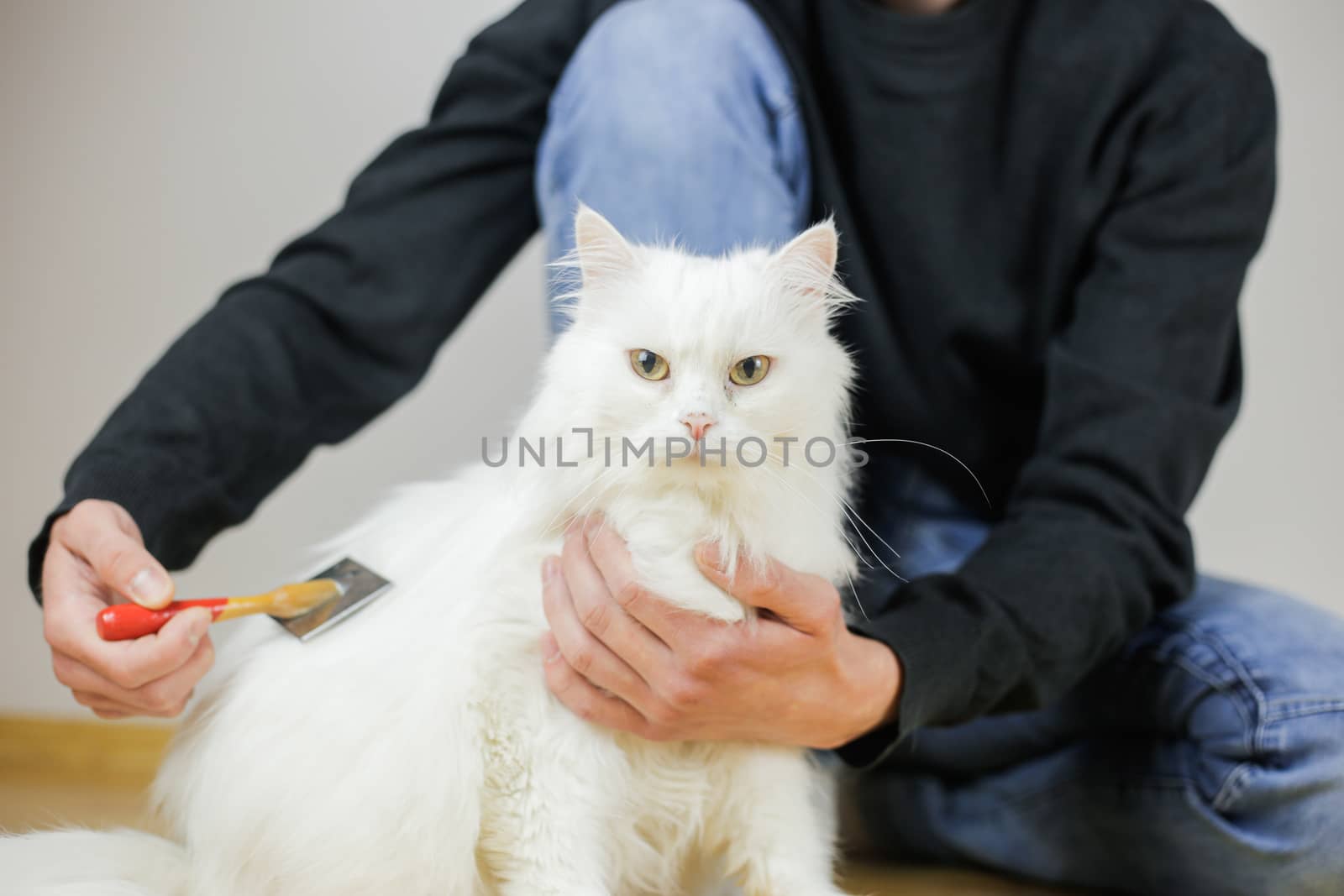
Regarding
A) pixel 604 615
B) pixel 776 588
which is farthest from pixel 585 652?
pixel 776 588

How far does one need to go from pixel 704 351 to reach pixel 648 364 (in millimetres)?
48

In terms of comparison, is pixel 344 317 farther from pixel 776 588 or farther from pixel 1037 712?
pixel 1037 712

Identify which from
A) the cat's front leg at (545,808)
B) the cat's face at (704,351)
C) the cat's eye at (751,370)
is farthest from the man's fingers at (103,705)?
the cat's eye at (751,370)

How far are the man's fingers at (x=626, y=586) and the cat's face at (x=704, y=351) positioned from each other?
0.08m

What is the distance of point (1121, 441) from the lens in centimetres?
109

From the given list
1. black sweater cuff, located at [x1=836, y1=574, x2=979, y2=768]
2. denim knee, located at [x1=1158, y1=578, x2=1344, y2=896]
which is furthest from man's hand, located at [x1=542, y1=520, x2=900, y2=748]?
denim knee, located at [x1=1158, y1=578, x2=1344, y2=896]

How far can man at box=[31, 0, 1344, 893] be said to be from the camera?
3.33 feet

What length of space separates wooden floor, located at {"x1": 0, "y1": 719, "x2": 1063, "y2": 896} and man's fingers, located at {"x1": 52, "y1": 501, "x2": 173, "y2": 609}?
2.50 feet

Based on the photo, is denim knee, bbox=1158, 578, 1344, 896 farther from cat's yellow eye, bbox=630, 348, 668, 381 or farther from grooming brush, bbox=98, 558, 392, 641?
grooming brush, bbox=98, 558, 392, 641

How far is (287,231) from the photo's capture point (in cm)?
178

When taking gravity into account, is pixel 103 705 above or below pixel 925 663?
above

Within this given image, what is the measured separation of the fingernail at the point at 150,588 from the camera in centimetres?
83

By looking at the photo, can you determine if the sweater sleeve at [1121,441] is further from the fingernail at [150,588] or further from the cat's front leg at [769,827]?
the fingernail at [150,588]

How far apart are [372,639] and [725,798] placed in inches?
13.0
